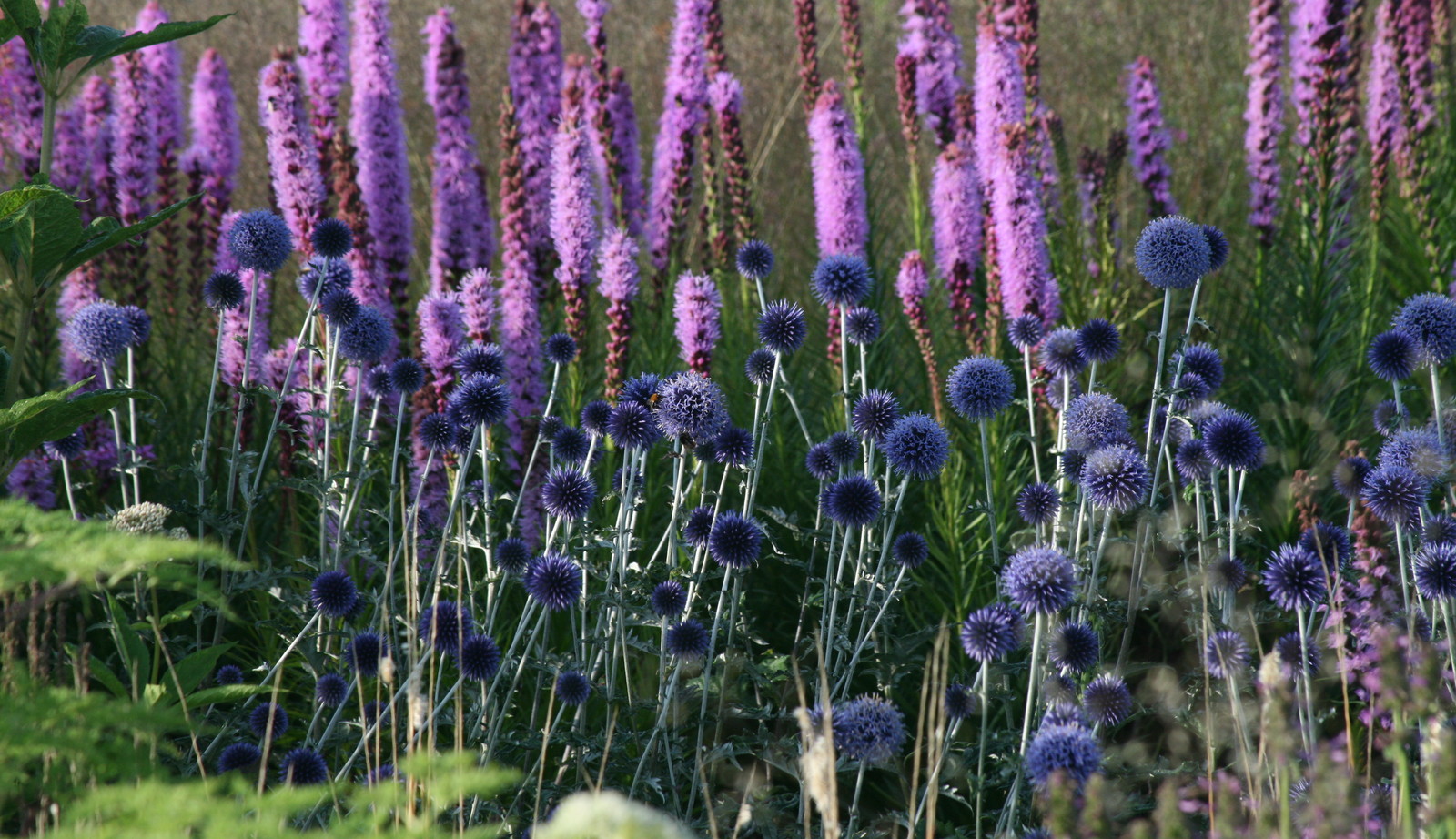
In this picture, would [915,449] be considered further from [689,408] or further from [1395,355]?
[1395,355]

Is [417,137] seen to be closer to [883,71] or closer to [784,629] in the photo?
[883,71]

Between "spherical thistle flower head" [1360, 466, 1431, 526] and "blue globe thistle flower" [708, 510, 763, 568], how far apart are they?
1583 millimetres

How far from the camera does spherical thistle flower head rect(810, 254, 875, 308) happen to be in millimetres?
3871

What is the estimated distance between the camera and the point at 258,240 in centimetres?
368

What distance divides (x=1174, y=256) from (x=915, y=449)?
3.01 feet

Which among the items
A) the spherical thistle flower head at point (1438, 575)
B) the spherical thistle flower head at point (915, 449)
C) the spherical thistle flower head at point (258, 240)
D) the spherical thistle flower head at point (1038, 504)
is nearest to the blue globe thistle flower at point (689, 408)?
the spherical thistle flower head at point (915, 449)

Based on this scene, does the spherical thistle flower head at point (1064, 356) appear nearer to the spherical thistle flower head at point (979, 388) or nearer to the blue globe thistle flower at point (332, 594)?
the spherical thistle flower head at point (979, 388)

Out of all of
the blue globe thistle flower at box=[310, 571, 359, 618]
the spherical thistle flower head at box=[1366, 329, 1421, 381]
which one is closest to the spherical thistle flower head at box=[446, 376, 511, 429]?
the blue globe thistle flower at box=[310, 571, 359, 618]

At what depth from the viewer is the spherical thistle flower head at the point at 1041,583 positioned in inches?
106

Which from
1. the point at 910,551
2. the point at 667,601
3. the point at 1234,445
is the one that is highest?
the point at 1234,445

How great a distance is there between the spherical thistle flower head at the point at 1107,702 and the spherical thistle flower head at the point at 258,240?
2681mm

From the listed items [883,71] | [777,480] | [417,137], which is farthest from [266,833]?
[883,71]

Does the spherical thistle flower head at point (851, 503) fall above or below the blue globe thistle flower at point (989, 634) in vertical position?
above

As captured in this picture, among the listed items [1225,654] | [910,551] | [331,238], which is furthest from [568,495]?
[1225,654]
